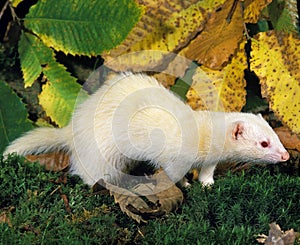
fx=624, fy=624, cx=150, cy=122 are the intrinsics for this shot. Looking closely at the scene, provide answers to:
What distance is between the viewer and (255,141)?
2217mm

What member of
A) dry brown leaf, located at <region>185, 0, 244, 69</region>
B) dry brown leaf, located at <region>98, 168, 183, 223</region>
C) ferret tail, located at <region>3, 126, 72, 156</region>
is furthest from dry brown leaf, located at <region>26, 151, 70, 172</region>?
dry brown leaf, located at <region>185, 0, 244, 69</region>

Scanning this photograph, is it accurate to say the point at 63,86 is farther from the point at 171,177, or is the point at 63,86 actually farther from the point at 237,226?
the point at 237,226

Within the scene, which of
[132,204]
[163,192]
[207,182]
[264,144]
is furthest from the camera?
[207,182]

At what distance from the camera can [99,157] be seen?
2.29 meters

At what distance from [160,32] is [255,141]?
0.58 meters

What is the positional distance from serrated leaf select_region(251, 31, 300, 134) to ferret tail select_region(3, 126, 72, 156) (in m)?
0.77

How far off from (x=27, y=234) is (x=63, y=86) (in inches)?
39.1

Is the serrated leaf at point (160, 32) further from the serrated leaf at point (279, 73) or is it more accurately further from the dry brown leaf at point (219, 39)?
the serrated leaf at point (279, 73)

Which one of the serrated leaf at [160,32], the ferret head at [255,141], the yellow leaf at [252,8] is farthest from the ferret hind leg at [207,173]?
the yellow leaf at [252,8]

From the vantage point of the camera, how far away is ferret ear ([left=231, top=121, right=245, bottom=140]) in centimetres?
222

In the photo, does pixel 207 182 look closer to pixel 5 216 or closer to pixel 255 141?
pixel 255 141

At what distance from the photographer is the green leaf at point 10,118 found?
271cm

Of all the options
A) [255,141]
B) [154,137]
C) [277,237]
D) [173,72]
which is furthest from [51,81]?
[277,237]

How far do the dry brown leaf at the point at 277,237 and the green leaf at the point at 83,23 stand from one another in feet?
3.43
